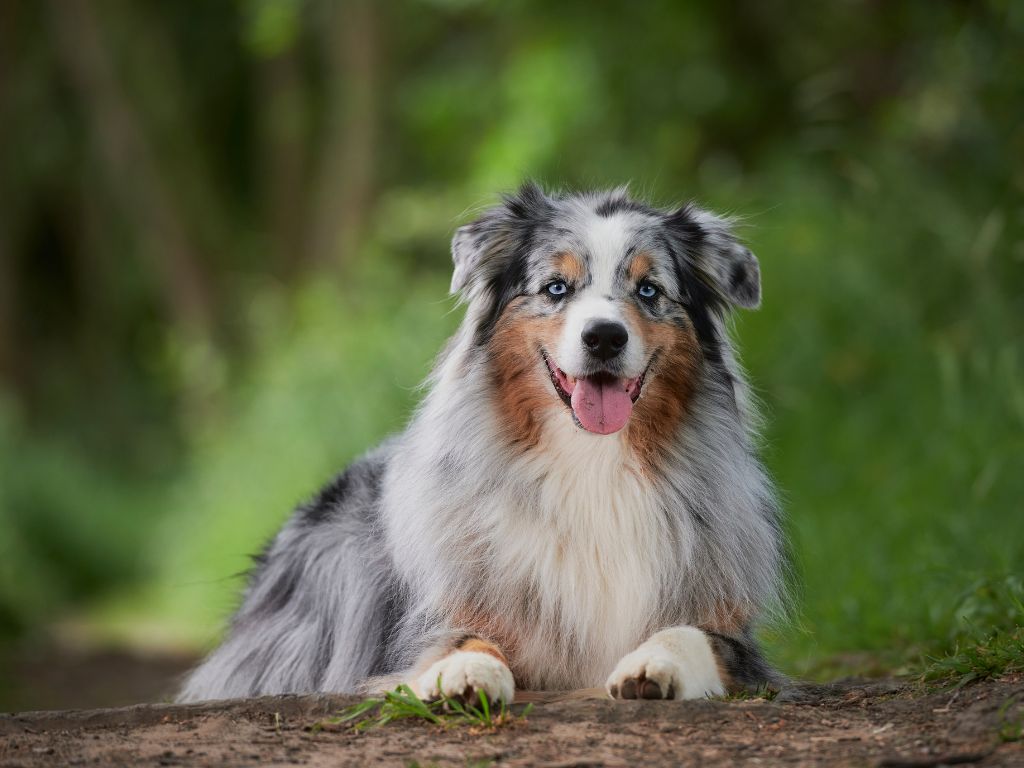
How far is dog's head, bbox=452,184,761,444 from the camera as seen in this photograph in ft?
13.6

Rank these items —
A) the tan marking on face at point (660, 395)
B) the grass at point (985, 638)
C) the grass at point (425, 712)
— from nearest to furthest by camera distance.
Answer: the grass at point (425, 712) → the grass at point (985, 638) → the tan marking on face at point (660, 395)

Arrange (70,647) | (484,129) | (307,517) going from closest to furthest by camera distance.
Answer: (307,517), (70,647), (484,129)

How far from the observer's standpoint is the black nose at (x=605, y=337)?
4.04 m

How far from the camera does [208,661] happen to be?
5191 millimetres

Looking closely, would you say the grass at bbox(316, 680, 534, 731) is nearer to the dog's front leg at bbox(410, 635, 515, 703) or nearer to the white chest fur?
the dog's front leg at bbox(410, 635, 515, 703)

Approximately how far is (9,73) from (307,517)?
14.7 m

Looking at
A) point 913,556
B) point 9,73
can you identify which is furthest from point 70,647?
point 9,73

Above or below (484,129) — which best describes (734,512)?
below

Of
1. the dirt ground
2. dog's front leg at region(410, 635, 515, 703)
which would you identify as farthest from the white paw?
the dirt ground

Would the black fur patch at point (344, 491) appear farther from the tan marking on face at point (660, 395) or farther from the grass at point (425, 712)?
the grass at point (425, 712)

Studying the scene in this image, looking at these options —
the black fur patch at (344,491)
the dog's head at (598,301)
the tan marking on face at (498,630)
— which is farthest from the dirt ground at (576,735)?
the black fur patch at (344,491)

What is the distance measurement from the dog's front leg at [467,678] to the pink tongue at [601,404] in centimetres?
77

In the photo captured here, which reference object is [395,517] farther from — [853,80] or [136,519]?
[136,519]

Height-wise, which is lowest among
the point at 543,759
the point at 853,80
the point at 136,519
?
the point at 543,759
